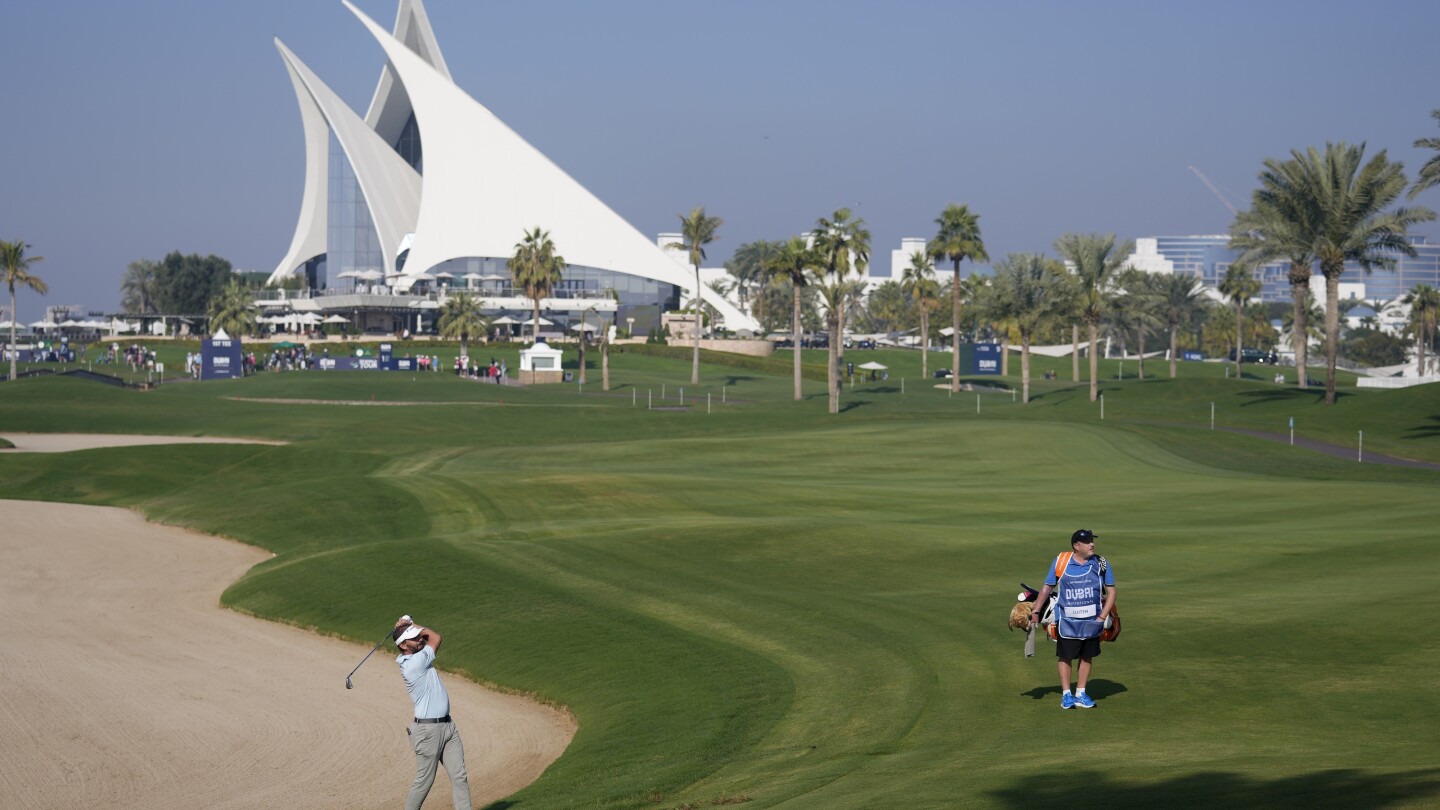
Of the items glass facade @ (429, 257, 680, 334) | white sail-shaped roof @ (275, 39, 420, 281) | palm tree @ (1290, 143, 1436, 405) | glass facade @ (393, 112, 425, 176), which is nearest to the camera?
palm tree @ (1290, 143, 1436, 405)

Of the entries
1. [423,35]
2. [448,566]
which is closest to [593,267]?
[423,35]

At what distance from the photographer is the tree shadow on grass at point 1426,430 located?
6147 cm

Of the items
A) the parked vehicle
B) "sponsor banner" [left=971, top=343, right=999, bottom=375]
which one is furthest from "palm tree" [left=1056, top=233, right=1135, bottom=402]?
the parked vehicle

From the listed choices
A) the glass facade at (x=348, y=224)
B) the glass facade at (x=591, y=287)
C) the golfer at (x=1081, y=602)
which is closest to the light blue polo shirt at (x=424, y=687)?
the golfer at (x=1081, y=602)

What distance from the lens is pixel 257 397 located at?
82812 mm

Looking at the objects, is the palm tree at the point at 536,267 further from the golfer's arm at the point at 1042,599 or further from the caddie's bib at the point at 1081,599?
the caddie's bib at the point at 1081,599

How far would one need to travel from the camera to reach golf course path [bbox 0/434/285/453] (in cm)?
5847

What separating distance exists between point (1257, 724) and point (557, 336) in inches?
5509

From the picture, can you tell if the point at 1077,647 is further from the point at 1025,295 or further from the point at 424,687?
the point at 1025,295

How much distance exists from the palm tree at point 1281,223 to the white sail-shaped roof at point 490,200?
313 feet

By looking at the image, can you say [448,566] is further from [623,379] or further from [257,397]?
[623,379]

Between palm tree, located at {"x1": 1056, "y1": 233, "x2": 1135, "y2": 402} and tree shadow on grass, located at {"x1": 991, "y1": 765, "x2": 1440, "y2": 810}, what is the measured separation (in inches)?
2915

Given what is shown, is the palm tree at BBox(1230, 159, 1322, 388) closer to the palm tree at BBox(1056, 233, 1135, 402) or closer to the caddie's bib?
the palm tree at BBox(1056, 233, 1135, 402)

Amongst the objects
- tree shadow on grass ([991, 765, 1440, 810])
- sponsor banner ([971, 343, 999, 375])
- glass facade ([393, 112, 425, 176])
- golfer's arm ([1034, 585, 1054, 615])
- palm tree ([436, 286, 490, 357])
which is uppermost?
glass facade ([393, 112, 425, 176])
